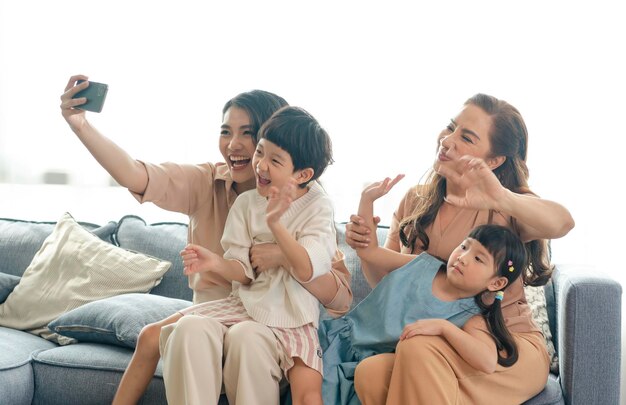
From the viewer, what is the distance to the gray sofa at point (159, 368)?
90.7 inches

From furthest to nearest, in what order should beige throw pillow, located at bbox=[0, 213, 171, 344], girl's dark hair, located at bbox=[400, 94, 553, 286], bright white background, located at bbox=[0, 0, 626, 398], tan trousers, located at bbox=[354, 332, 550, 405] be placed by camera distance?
bright white background, located at bbox=[0, 0, 626, 398] < beige throw pillow, located at bbox=[0, 213, 171, 344] < girl's dark hair, located at bbox=[400, 94, 553, 286] < tan trousers, located at bbox=[354, 332, 550, 405]

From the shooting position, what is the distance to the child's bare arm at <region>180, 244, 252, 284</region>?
2227 millimetres

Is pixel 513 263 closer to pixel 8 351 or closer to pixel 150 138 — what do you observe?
pixel 8 351

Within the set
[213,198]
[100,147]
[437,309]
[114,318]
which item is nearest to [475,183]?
[437,309]

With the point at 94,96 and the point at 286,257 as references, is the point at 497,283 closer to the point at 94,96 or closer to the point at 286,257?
the point at 286,257

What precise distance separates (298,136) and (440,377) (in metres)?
0.74

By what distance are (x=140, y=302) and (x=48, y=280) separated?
1.70 feet

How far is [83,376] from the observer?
8.34 feet

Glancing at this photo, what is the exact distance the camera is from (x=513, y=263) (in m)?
2.27

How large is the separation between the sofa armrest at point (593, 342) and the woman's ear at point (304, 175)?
2.54ft

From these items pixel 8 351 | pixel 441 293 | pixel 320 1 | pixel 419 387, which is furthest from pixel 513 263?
pixel 320 1

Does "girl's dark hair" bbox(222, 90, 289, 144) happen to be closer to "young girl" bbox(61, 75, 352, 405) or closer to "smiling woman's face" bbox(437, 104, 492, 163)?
"young girl" bbox(61, 75, 352, 405)

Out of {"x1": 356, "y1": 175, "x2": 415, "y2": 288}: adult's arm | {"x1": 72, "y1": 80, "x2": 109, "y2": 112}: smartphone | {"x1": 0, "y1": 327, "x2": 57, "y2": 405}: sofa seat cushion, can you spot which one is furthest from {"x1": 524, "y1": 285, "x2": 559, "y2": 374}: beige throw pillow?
{"x1": 0, "y1": 327, "x2": 57, "y2": 405}: sofa seat cushion

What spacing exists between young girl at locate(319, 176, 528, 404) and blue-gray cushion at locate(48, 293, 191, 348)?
0.59 meters
